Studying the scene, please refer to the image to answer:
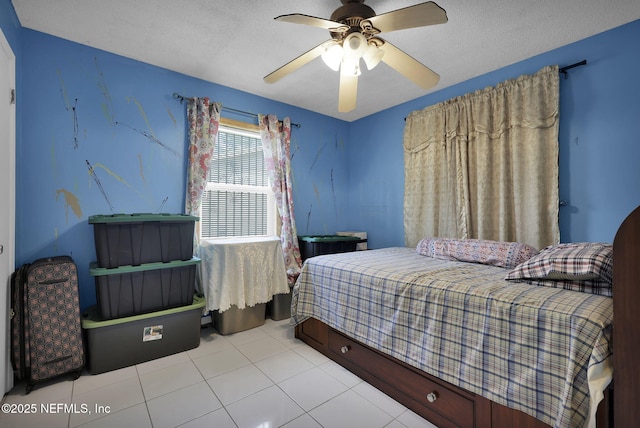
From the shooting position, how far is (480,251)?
90.6 inches

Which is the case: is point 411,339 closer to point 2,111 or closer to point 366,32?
point 366,32


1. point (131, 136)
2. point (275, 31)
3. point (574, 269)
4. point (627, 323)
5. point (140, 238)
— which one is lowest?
point (627, 323)

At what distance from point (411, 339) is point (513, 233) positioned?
1602mm

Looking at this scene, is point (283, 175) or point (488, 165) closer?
point (488, 165)

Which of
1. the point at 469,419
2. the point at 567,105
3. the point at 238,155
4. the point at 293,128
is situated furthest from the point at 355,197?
the point at 469,419

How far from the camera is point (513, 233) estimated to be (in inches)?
100

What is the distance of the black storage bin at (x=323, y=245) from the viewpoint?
10.7 feet

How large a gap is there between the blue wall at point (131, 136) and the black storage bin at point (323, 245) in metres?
1.43

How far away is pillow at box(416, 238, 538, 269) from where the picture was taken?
82.8 inches

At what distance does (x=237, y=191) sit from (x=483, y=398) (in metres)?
2.78

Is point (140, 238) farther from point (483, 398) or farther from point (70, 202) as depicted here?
point (483, 398)

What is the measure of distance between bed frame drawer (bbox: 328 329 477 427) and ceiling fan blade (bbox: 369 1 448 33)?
1.88 metres

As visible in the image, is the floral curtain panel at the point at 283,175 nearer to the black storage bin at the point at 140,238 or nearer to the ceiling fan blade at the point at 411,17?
the black storage bin at the point at 140,238

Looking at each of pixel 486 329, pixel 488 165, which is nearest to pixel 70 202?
pixel 486 329
